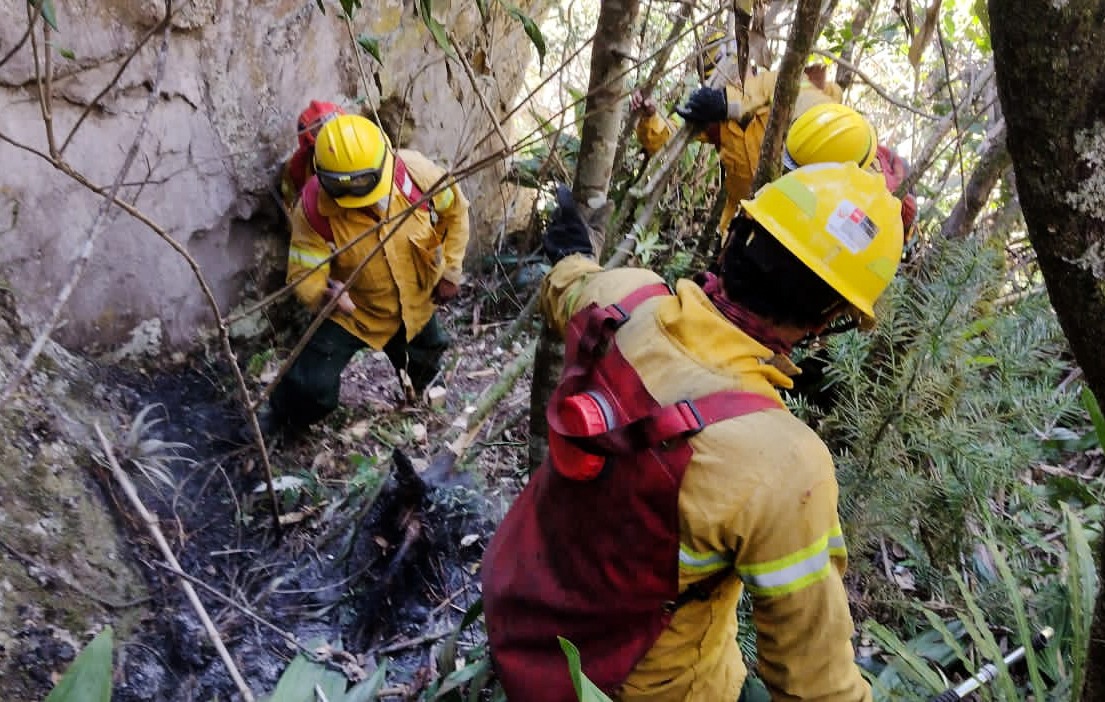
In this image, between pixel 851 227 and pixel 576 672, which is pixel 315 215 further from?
pixel 576 672

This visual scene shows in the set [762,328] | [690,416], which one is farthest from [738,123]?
[690,416]

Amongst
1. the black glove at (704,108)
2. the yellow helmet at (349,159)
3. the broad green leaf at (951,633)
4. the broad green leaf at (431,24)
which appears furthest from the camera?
the yellow helmet at (349,159)

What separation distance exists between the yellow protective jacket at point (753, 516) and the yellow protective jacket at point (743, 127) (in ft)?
8.55

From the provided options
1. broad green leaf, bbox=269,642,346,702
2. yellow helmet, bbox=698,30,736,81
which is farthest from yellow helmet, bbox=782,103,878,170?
broad green leaf, bbox=269,642,346,702

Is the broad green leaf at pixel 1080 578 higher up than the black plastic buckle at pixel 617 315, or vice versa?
the black plastic buckle at pixel 617 315

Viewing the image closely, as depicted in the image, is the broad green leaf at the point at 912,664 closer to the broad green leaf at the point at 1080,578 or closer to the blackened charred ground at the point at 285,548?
the broad green leaf at the point at 1080,578

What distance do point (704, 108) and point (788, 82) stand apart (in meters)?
0.89

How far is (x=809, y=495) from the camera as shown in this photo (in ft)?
4.71

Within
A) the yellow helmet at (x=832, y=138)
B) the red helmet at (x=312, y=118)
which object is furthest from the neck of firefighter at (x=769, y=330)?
the red helmet at (x=312, y=118)

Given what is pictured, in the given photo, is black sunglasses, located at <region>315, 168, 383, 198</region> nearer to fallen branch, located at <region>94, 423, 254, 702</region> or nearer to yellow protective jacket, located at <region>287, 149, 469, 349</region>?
yellow protective jacket, located at <region>287, 149, 469, 349</region>

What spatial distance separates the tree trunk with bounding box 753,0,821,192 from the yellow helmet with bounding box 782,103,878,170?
5.70 feet

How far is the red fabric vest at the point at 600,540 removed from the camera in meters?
1.49

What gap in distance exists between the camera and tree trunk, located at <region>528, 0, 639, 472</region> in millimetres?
2254

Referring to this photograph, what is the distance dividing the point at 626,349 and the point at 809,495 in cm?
47
